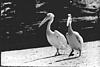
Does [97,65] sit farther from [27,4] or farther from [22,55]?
[27,4]

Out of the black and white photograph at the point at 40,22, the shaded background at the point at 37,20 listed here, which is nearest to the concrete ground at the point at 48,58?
the black and white photograph at the point at 40,22

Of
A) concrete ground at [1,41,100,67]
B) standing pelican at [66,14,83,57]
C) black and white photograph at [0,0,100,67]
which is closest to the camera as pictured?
concrete ground at [1,41,100,67]

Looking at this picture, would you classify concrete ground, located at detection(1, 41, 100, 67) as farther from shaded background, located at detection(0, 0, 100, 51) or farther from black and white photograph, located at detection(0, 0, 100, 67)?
shaded background, located at detection(0, 0, 100, 51)

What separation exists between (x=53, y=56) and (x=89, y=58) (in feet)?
1.86

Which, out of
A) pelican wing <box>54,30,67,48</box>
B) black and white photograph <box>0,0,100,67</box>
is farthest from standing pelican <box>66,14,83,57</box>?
black and white photograph <box>0,0,100,67</box>

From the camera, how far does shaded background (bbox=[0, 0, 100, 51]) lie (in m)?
5.28

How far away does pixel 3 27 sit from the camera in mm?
5289

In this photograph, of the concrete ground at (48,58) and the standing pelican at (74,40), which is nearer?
the concrete ground at (48,58)

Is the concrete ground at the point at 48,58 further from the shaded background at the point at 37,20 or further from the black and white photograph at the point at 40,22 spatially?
the shaded background at the point at 37,20

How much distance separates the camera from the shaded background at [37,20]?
5.28 meters

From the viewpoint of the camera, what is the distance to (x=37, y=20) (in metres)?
5.29

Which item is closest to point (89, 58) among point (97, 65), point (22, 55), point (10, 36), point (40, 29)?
point (97, 65)

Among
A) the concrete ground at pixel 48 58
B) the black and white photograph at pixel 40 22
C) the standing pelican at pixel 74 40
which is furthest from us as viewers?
the black and white photograph at pixel 40 22

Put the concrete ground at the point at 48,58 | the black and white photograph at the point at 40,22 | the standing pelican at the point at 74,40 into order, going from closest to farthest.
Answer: the concrete ground at the point at 48,58 < the standing pelican at the point at 74,40 < the black and white photograph at the point at 40,22
